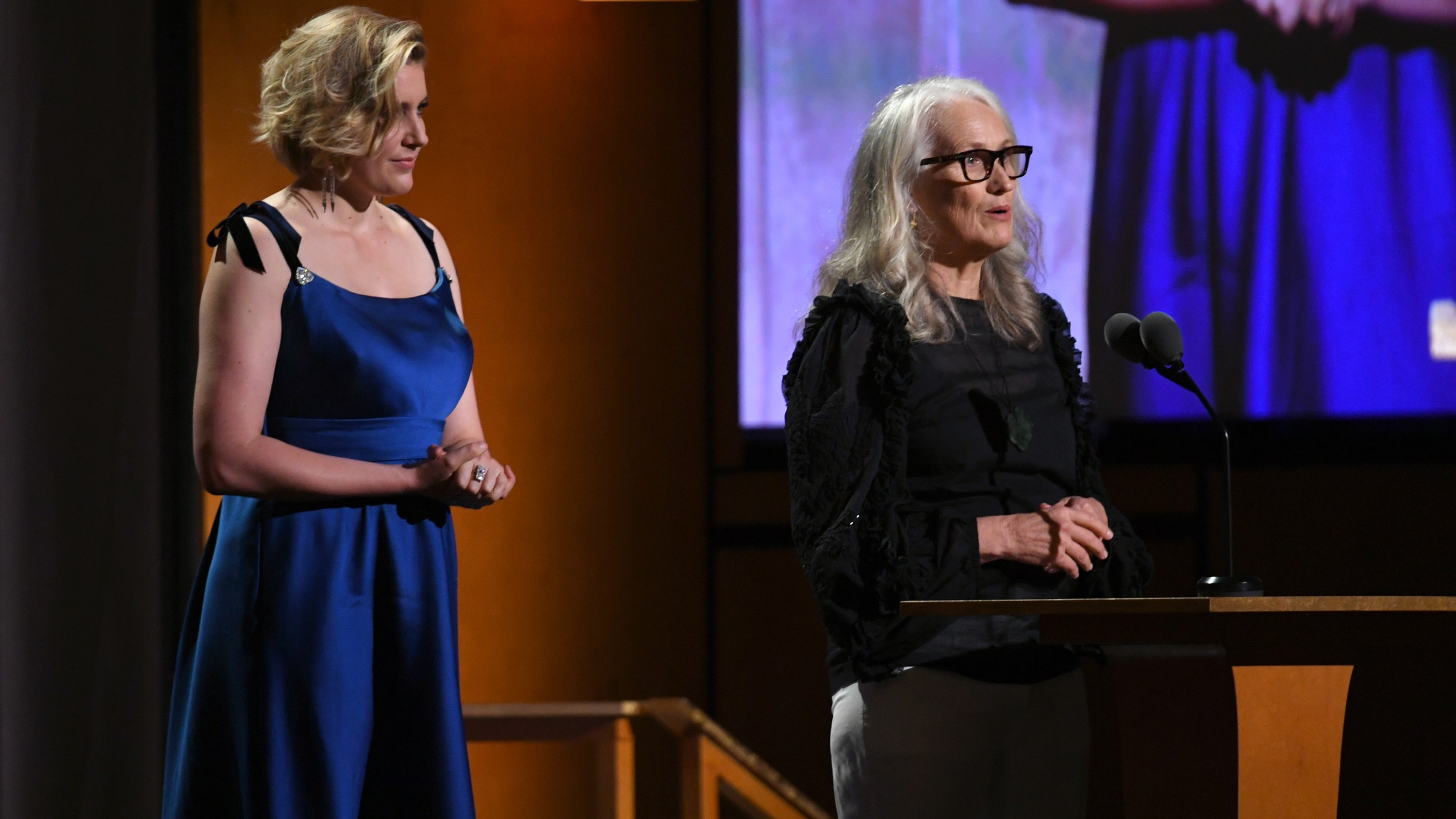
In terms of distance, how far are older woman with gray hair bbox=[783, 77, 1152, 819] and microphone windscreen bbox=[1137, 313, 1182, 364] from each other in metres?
0.20

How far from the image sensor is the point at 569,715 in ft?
8.61

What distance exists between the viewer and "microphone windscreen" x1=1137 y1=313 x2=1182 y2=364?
182 centimetres

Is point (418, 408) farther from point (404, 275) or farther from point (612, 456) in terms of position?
point (612, 456)

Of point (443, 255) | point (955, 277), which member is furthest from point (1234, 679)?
point (443, 255)

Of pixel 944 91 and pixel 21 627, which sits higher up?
pixel 944 91

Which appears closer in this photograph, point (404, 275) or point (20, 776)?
point (404, 275)

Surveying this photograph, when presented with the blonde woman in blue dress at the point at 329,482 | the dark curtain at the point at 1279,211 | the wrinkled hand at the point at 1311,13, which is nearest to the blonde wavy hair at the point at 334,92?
the blonde woman in blue dress at the point at 329,482

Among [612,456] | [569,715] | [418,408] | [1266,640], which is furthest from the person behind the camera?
[612,456]

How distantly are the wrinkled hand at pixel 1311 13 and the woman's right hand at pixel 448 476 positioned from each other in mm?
2689

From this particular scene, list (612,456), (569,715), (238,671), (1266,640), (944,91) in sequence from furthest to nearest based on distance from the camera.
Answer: (612,456) → (569,715) → (944,91) → (238,671) → (1266,640)

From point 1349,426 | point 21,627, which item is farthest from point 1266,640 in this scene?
point 1349,426

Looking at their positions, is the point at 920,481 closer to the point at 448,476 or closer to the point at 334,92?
the point at 448,476

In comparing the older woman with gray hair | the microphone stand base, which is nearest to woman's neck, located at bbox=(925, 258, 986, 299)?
the older woman with gray hair

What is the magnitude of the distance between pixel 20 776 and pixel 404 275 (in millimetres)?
1292
